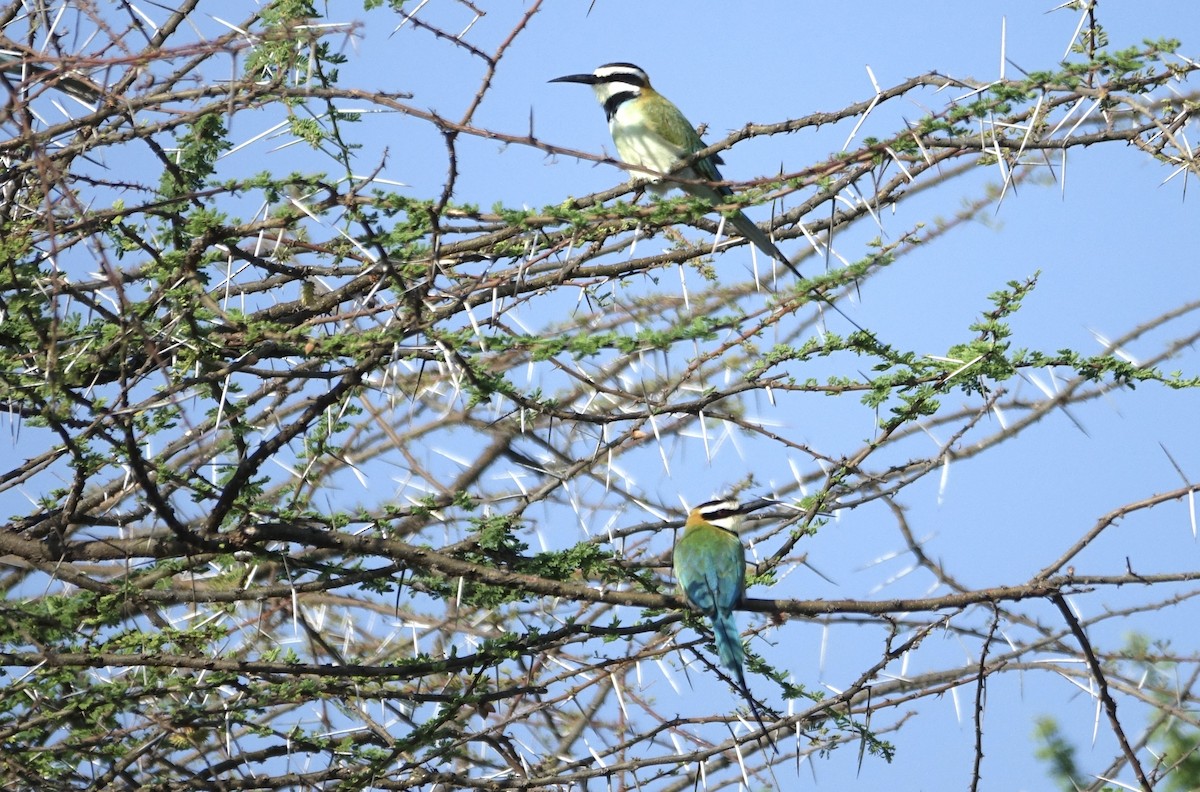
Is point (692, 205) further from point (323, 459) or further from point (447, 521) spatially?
point (323, 459)

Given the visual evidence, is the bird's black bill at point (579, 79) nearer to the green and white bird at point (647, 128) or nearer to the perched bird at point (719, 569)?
the green and white bird at point (647, 128)

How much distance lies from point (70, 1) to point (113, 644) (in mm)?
1711

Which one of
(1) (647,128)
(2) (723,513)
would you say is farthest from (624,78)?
(2) (723,513)

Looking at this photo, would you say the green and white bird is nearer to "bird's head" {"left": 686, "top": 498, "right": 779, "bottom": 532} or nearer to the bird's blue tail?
"bird's head" {"left": 686, "top": 498, "right": 779, "bottom": 532}

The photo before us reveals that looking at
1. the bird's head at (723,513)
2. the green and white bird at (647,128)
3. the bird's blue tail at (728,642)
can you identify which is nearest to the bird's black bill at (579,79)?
the green and white bird at (647,128)


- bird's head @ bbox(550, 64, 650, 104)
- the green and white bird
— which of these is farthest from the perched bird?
bird's head @ bbox(550, 64, 650, 104)

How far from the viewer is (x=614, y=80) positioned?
267 inches

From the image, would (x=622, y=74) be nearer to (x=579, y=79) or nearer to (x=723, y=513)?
(x=579, y=79)

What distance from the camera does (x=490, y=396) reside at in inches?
134

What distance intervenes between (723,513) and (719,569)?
86 centimetres

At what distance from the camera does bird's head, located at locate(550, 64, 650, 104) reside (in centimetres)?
671

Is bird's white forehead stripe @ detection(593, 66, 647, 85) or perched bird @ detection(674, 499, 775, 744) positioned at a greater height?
bird's white forehead stripe @ detection(593, 66, 647, 85)

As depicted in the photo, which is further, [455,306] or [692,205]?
[455,306]

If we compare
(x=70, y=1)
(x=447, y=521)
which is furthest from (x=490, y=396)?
(x=70, y=1)
